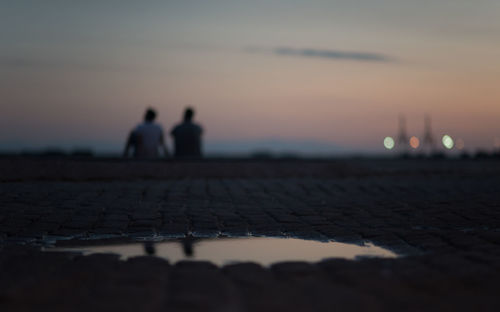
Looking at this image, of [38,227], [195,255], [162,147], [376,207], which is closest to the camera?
[195,255]

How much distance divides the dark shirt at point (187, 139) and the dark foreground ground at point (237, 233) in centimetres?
209

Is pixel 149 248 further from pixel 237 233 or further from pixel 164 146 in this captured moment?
pixel 164 146

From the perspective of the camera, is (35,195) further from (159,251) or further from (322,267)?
(322,267)

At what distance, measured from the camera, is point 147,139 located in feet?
39.2

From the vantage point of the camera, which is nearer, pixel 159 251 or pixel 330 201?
pixel 159 251

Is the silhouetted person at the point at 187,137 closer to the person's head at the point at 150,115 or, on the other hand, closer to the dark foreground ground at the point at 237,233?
the person's head at the point at 150,115

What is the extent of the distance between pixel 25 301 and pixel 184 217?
3.18 m

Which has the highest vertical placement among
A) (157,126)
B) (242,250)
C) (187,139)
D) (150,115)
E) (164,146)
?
(150,115)

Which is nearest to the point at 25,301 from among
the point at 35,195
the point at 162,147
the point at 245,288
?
the point at 245,288

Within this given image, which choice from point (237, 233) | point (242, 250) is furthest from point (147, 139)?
point (242, 250)

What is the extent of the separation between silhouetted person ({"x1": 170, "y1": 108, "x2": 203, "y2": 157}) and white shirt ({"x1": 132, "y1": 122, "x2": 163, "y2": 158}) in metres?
0.93

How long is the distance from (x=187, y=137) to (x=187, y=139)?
6 cm

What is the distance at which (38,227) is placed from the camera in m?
5.11

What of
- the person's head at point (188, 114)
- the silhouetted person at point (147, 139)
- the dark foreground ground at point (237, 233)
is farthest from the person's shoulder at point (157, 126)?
the dark foreground ground at point (237, 233)
